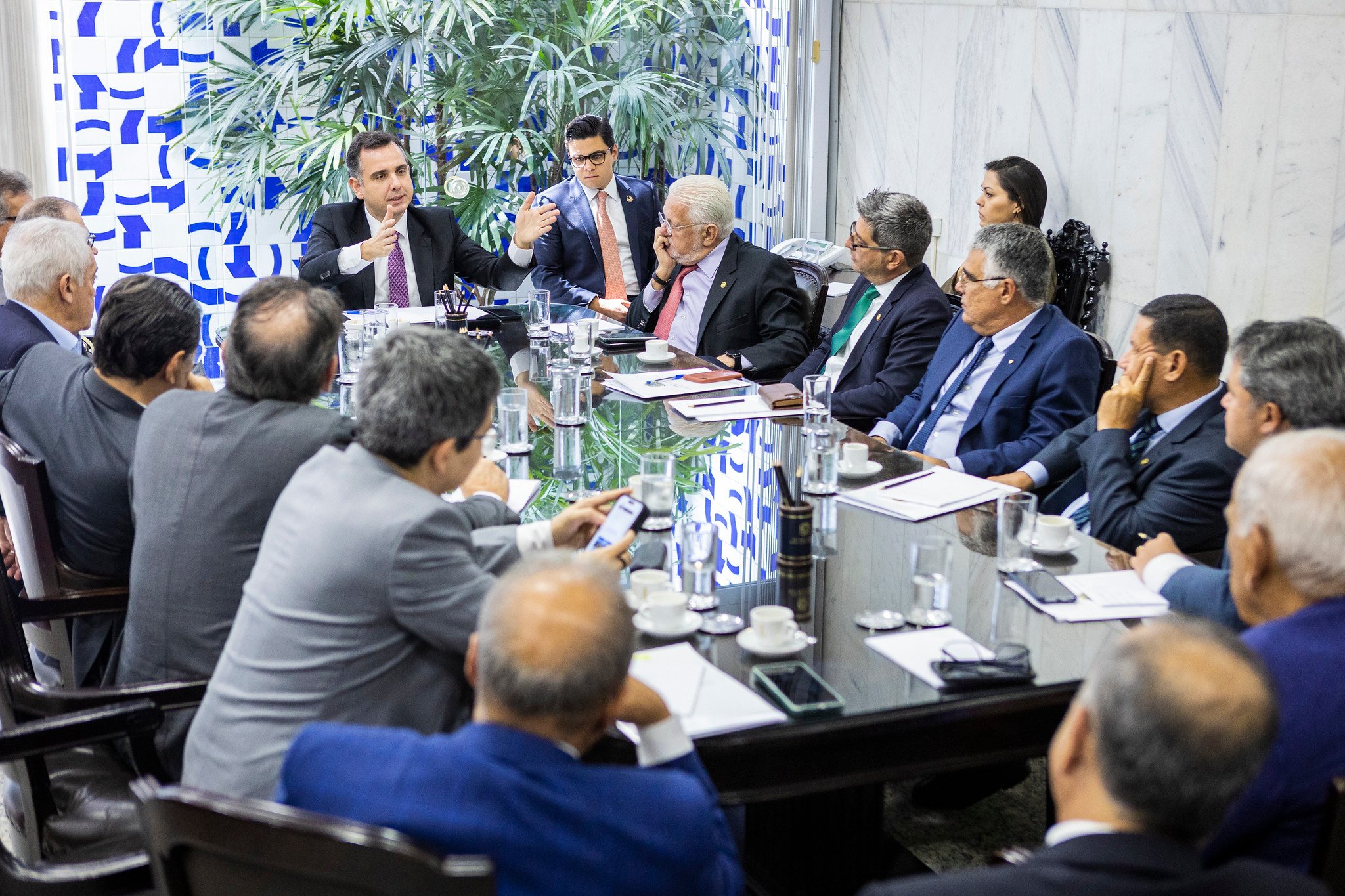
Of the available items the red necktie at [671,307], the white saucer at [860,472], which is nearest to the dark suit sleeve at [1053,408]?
the white saucer at [860,472]

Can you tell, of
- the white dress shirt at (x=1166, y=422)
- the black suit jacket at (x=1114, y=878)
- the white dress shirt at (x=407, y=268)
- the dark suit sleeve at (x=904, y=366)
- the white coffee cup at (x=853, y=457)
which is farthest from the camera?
the white dress shirt at (x=407, y=268)

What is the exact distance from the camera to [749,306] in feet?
16.6

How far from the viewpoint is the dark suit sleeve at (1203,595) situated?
2312mm

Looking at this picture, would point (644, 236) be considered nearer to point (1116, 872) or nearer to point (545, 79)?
point (545, 79)

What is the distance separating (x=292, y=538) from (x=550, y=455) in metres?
1.47

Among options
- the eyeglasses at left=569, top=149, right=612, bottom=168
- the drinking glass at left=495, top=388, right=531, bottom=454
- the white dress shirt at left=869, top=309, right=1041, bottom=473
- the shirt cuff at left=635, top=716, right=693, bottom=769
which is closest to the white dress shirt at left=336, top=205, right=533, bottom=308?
the eyeglasses at left=569, top=149, right=612, bottom=168

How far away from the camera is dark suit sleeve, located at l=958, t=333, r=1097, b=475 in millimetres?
3729

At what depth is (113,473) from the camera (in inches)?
106

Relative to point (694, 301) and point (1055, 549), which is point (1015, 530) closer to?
point (1055, 549)

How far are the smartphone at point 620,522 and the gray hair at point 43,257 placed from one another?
1906 mm

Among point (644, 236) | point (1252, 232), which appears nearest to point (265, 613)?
point (1252, 232)

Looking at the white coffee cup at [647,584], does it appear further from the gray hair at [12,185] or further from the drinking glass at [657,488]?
the gray hair at [12,185]

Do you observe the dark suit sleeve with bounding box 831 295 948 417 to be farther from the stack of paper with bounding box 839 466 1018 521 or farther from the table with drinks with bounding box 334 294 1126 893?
the stack of paper with bounding box 839 466 1018 521

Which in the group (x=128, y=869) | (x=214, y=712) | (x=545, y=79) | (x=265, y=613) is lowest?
(x=128, y=869)
